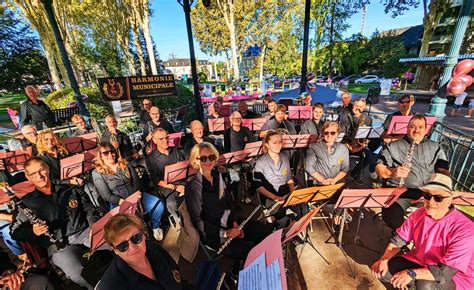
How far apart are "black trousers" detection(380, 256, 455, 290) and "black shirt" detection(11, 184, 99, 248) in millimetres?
3909

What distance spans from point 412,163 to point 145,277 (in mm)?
4041

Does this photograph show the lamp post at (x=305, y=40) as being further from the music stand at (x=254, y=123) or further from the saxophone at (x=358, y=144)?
the saxophone at (x=358, y=144)

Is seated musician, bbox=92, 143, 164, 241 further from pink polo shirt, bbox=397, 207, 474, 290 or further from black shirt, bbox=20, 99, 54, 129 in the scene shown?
black shirt, bbox=20, 99, 54, 129

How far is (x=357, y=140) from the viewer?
5.55 meters

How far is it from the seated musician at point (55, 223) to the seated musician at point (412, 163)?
448 centimetres

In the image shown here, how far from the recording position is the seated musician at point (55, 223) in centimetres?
254

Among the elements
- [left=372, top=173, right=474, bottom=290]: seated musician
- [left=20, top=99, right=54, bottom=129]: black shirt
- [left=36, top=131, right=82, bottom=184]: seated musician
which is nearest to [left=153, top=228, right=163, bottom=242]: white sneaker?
Answer: [left=36, top=131, right=82, bottom=184]: seated musician

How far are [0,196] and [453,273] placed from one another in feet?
17.6

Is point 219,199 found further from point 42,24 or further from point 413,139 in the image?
point 42,24

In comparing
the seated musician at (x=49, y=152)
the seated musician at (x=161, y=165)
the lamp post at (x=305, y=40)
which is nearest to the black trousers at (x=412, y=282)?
the seated musician at (x=161, y=165)

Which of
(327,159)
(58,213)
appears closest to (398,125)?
→ (327,159)

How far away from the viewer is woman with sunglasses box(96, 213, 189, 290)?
1.62m

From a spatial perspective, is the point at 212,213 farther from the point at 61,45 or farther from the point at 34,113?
the point at 61,45

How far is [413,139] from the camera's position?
3.35m
